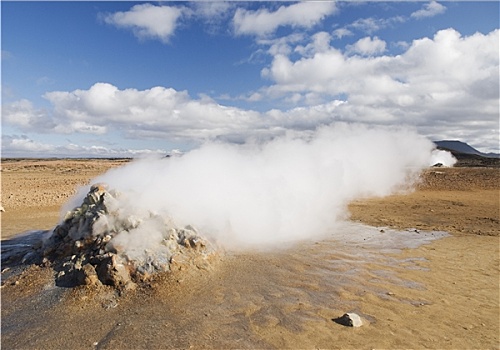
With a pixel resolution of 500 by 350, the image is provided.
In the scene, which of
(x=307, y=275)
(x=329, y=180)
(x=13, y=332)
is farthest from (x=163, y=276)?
(x=329, y=180)

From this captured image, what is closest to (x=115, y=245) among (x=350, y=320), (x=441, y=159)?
(x=350, y=320)

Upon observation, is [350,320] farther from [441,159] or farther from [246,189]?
[441,159]

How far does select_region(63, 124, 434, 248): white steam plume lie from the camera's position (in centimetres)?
808

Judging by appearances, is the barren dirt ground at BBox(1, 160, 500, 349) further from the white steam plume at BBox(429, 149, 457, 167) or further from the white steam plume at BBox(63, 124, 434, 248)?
the white steam plume at BBox(429, 149, 457, 167)

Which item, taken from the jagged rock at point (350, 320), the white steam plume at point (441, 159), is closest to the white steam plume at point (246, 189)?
the jagged rock at point (350, 320)

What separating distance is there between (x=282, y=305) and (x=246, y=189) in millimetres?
5440

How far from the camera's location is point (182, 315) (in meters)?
5.01

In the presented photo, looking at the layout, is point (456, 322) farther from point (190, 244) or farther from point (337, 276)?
point (190, 244)

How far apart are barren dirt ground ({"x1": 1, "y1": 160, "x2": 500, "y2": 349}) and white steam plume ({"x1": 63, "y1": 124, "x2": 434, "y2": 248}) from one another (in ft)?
4.48

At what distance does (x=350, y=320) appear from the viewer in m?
4.84

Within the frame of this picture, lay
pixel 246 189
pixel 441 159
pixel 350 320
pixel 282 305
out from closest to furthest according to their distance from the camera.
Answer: pixel 350 320, pixel 282 305, pixel 246 189, pixel 441 159

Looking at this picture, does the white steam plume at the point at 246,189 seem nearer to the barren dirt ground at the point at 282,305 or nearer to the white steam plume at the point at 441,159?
the barren dirt ground at the point at 282,305

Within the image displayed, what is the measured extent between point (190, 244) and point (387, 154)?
19560 mm

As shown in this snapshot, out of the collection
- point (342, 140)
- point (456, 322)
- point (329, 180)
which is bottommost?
point (456, 322)
